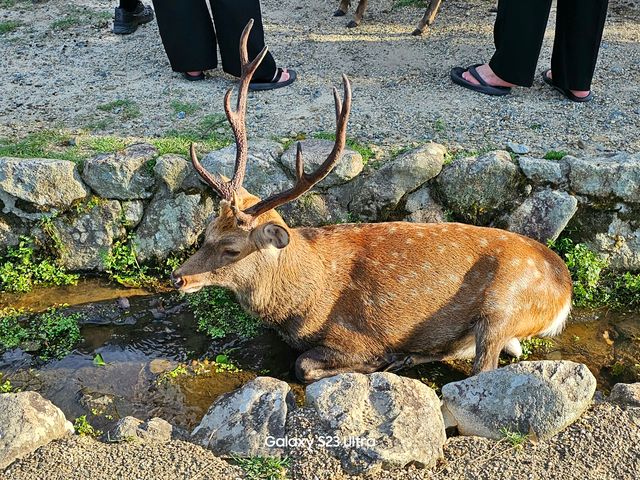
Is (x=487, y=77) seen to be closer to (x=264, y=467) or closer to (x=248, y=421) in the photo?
(x=248, y=421)

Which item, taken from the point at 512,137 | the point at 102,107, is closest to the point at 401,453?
the point at 512,137

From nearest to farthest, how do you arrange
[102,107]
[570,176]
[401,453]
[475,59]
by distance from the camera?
[401,453] → [570,176] → [102,107] → [475,59]

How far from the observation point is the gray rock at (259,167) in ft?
17.3

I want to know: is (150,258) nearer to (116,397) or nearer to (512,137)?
(116,397)

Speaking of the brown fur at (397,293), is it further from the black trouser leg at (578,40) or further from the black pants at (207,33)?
the black pants at (207,33)

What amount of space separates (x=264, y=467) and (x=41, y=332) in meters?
2.21

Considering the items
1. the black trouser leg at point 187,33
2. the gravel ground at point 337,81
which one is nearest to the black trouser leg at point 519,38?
the gravel ground at point 337,81

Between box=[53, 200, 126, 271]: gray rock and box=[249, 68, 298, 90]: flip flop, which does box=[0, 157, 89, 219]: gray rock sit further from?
box=[249, 68, 298, 90]: flip flop

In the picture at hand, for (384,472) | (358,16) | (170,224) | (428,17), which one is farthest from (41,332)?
(428,17)

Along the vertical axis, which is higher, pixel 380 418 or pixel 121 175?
pixel 121 175

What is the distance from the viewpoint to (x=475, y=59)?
7.05 meters

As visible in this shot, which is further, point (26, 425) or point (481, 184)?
point (481, 184)

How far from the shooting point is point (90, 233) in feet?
17.6

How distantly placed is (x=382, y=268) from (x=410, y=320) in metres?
0.38
